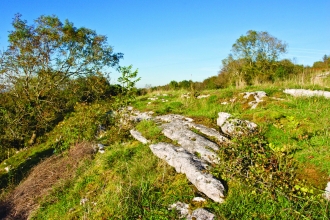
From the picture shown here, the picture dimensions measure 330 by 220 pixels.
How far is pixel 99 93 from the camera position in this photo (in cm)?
1683

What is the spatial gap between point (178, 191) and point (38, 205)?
3.48 m

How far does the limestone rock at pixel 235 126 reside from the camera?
227 inches

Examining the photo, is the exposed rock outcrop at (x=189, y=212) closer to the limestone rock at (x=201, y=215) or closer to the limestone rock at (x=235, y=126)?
the limestone rock at (x=201, y=215)

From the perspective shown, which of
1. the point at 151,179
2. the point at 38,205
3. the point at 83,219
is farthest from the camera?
the point at 38,205

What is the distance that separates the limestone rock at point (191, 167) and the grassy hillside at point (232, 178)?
13cm

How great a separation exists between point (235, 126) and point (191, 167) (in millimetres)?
1786

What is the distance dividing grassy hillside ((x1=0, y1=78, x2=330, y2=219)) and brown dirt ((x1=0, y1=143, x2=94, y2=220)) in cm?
19

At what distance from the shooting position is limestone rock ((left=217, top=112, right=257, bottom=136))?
5773 mm

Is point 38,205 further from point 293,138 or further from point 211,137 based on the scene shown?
point 293,138

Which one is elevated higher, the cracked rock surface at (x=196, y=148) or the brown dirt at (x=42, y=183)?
the cracked rock surface at (x=196, y=148)

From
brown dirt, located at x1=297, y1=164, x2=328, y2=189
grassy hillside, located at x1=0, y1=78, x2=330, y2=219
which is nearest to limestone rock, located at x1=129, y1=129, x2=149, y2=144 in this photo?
grassy hillside, located at x1=0, y1=78, x2=330, y2=219

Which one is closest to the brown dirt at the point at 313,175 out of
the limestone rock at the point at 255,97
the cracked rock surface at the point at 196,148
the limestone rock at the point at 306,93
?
the cracked rock surface at the point at 196,148

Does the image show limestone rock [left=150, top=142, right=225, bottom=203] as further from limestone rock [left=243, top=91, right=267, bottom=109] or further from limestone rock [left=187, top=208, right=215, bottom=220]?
limestone rock [left=243, top=91, right=267, bottom=109]

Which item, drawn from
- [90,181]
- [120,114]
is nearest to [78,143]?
[120,114]
